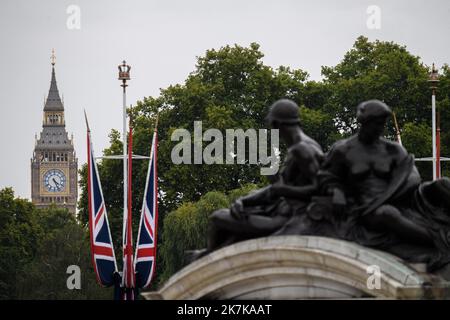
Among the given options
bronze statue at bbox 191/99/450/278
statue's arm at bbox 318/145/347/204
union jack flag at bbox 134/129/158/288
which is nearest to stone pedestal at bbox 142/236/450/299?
bronze statue at bbox 191/99/450/278

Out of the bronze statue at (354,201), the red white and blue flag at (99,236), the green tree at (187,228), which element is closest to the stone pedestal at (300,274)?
the bronze statue at (354,201)

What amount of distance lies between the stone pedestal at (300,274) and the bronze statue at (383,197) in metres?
0.41

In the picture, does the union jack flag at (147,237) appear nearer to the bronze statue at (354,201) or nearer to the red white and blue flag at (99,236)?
the red white and blue flag at (99,236)

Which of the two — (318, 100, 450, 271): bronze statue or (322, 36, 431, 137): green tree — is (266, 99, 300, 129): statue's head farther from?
(322, 36, 431, 137): green tree

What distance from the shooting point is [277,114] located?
1031 inches

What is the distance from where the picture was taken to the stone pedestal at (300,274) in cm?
2417

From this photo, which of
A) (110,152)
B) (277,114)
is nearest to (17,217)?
(110,152)

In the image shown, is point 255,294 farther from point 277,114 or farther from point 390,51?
point 390,51

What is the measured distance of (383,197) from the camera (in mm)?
25234

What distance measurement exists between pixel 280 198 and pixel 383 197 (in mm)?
1342

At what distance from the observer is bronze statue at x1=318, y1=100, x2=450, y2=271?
25.0m

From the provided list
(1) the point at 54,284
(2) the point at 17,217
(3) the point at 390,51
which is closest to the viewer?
(3) the point at 390,51

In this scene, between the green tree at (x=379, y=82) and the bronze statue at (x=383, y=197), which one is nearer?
the bronze statue at (x=383, y=197)
